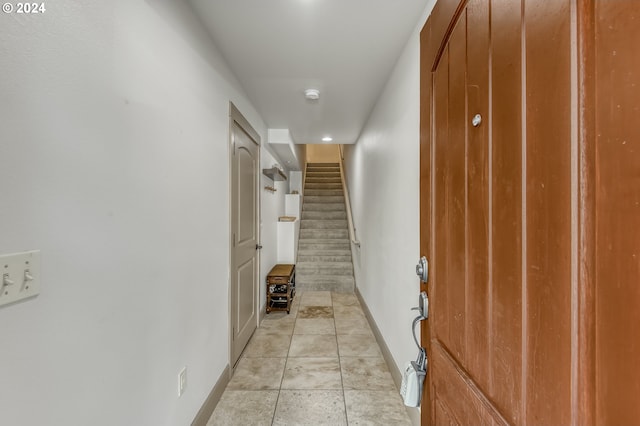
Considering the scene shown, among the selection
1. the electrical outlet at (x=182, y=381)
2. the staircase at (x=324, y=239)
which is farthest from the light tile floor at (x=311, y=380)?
the staircase at (x=324, y=239)

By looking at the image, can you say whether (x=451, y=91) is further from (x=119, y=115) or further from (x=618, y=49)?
(x=119, y=115)

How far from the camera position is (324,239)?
537 centimetres

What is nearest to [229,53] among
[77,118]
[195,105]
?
[195,105]

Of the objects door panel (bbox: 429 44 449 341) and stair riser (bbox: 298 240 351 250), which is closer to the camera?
door panel (bbox: 429 44 449 341)

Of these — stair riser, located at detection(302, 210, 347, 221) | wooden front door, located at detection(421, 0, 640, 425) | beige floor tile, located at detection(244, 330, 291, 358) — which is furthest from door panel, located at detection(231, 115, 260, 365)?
stair riser, located at detection(302, 210, 347, 221)

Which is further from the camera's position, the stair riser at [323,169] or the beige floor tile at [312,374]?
the stair riser at [323,169]

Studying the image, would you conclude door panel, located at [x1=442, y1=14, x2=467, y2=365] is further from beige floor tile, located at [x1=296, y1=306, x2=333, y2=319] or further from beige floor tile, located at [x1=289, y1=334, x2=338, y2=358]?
beige floor tile, located at [x1=296, y1=306, x2=333, y2=319]

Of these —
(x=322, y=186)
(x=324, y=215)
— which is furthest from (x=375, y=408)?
(x=322, y=186)

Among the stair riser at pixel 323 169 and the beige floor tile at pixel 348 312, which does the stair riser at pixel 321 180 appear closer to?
the stair riser at pixel 323 169

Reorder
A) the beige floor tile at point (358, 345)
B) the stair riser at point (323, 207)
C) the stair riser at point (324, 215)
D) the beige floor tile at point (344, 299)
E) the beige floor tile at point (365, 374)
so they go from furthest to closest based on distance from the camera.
→ 1. the stair riser at point (323, 207)
2. the stair riser at point (324, 215)
3. the beige floor tile at point (344, 299)
4. the beige floor tile at point (358, 345)
5. the beige floor tile at point (365, 374)

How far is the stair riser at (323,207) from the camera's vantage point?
20.1 ft

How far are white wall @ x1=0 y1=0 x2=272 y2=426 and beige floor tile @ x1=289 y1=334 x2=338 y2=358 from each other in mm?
1055

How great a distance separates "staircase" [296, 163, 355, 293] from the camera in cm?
454

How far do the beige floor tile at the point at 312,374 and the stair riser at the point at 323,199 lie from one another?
430 cm
